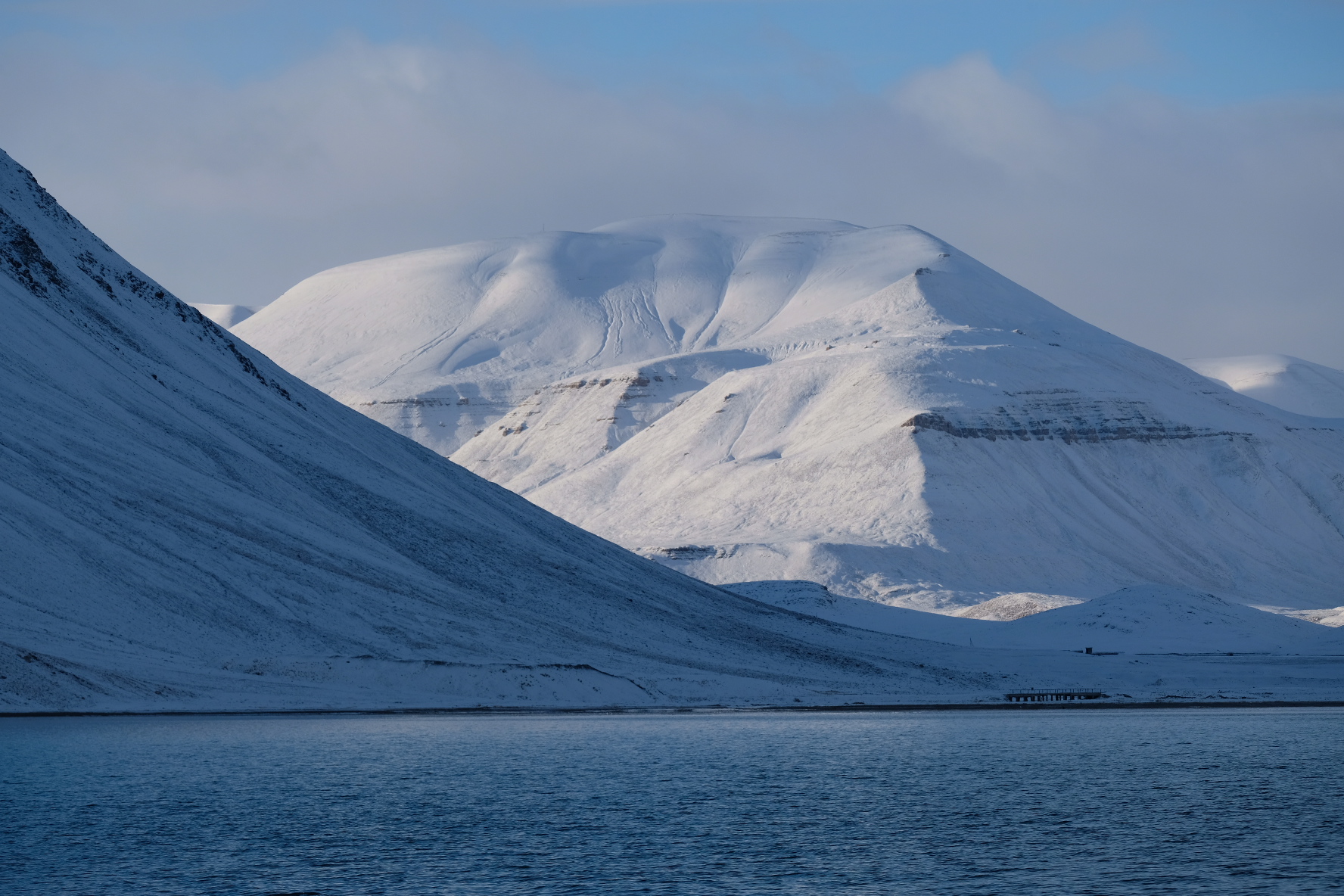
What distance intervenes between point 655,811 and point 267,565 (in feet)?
195

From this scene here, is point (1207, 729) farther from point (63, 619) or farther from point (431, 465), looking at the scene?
point (431, 465)

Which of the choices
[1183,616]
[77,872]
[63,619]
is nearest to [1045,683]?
[1183,616]

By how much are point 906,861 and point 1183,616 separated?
105m

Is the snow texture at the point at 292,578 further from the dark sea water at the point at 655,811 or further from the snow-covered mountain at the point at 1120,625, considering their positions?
the dark sea water at the point at 655,811

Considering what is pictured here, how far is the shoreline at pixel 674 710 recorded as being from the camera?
73562 mm

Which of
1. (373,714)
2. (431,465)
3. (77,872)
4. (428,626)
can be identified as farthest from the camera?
(431,465)

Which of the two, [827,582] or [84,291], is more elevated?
[84,291]

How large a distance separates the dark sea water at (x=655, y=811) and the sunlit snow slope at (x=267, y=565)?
51.8ft

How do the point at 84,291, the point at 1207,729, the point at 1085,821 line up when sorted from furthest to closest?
the point at 84,291 → the point at 1207,729 → the point at 1085,821

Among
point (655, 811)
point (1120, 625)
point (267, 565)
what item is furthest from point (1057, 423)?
point (655, 811)

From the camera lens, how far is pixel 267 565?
97625 mm

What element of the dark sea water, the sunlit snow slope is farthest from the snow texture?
the dark sea water

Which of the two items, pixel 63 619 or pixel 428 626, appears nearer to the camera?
pixel 63 619

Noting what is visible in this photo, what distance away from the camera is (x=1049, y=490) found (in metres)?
181
